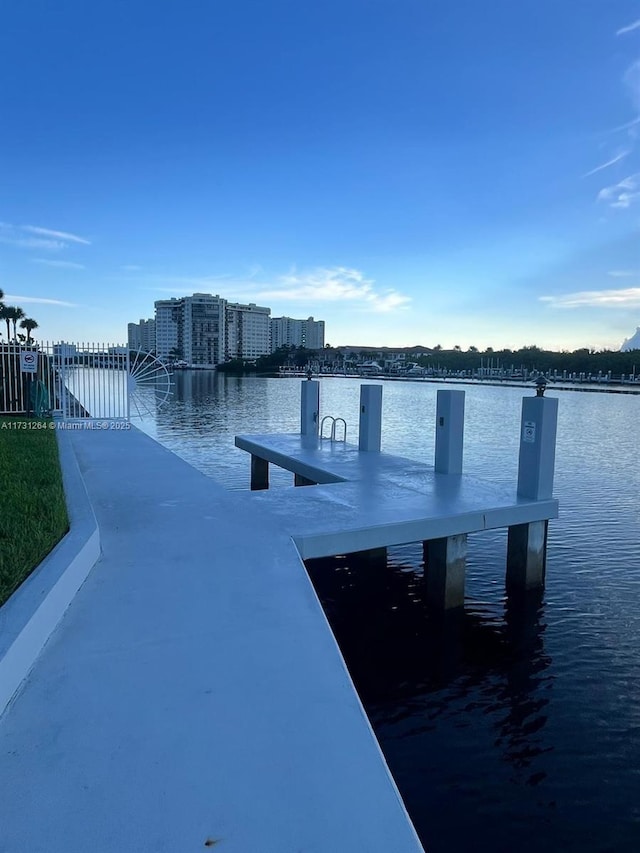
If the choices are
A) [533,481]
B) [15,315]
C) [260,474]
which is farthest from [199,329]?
[533,481]

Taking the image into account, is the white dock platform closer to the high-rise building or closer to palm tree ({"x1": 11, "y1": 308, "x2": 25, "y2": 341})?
palm tree ({"x1": 11, "y1": 308, "x2": 25, "y2": 341})

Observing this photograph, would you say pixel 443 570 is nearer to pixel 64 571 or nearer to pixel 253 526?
pixel 253 526

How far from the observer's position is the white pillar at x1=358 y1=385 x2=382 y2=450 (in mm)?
11312

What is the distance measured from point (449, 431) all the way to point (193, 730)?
7.15m

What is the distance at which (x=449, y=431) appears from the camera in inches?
371

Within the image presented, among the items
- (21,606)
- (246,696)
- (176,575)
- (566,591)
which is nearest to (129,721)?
(246,696)

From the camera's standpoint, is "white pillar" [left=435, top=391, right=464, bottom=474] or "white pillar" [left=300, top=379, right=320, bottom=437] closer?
"white pillar" [left=435, top=391, right=464, bottom=474]

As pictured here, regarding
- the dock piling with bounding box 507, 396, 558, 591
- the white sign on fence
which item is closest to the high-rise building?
the white sign on fence

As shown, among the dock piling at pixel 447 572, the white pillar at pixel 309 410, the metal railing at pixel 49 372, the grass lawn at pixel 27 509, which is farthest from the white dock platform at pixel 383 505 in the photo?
the metal railing at pixel 49 372

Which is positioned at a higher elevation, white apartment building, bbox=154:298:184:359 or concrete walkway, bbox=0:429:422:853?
white apartment building, bbox=154:298:184:359

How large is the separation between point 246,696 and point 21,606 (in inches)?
56.5

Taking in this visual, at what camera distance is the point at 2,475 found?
755 centimetres

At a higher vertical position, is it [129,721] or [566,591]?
[129,721]

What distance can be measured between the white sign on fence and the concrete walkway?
1131 cm
